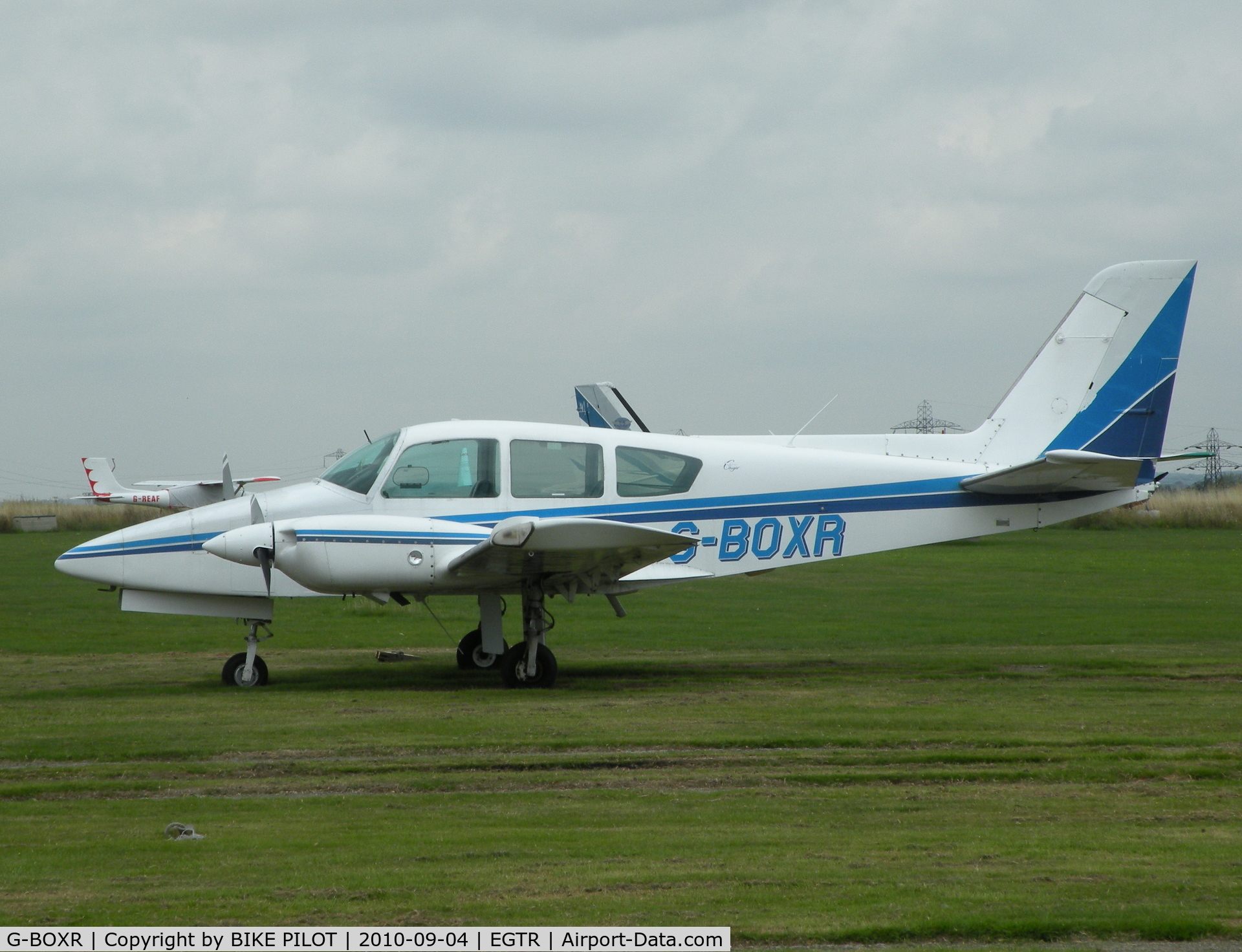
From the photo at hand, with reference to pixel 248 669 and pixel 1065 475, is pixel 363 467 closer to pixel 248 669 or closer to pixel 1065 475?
pixel 248 669

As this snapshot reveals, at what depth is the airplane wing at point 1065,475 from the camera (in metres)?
12.9

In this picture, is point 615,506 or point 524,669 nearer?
point 524,669

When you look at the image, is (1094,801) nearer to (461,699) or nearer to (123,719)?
(461,699)

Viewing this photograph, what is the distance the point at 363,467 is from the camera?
12.7 m

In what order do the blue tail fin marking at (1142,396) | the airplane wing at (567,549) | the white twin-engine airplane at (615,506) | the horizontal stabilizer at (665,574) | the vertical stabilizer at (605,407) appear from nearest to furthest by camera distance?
the airplane wing at (567,549)
the white twin-engine airplane at (615,506)
the horizontal stabilizer at (665,574)
the blue tail fin marking at (1142,396)
the vertical stabilizer at (605,407)

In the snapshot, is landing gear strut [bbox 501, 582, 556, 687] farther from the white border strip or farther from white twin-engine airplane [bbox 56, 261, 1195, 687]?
the white border strip

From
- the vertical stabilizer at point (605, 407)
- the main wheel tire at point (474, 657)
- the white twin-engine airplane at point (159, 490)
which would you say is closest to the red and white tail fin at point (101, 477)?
the white twin-engine airplane at point (159, 490)

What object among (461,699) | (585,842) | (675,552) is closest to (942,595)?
(675,552)

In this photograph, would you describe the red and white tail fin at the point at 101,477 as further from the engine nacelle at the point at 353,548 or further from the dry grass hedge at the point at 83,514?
the engine nacelle at the point at 353,548

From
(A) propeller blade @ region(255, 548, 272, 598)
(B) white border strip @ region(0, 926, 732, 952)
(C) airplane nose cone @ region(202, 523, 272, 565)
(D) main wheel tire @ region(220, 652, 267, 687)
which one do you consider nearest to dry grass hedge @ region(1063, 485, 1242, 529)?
(D) main wheel tire @ region(220, 652, 267, 687)

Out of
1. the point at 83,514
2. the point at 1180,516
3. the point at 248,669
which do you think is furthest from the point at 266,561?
the point at 83,514

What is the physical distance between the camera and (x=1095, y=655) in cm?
1439

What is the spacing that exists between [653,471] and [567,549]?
194cm

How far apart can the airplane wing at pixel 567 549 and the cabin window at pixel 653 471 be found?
0.97 meters
